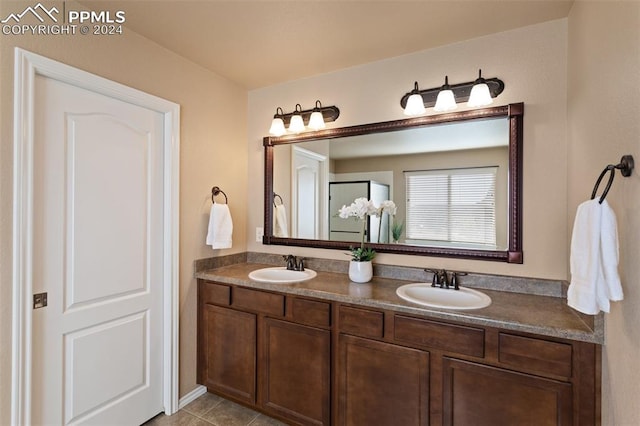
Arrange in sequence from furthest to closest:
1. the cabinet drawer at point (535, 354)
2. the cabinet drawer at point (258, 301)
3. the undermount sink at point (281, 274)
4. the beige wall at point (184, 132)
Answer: the undermount sink at point (281, 274), the cabinet drawer at point (258, 301), the beige wall at point (184, 132), the cabinet drawer at point (535, 354)

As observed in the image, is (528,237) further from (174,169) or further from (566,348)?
(174,169)

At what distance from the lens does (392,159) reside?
216cm

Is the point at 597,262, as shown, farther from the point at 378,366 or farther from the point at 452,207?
the point at 378,366

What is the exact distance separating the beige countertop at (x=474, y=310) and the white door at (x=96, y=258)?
52 cm

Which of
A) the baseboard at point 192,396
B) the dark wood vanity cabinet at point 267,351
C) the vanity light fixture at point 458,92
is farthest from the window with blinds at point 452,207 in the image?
the baseboard at point 192,396

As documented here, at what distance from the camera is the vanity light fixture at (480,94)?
5.85ft

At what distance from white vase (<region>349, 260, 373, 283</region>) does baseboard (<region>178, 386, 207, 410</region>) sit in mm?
1461

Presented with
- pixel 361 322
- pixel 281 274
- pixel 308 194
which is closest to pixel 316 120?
pixel 308 194

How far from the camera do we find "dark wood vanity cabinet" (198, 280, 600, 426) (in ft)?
4.25

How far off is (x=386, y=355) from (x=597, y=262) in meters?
1.02

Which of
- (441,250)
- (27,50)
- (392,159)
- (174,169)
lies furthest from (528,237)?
(27,50)

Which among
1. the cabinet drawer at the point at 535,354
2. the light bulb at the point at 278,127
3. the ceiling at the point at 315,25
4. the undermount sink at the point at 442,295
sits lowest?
the cabinet drawer at the point at 535,354

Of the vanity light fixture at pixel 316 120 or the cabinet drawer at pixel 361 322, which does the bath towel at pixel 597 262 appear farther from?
the vanity light fixture at pixel 316 120

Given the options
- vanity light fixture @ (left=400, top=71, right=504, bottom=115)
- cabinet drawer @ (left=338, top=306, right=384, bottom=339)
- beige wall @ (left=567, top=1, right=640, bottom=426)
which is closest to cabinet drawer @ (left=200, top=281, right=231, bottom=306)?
cabinet drawer @ (left=338, top=306, right=384, bottom=339)
